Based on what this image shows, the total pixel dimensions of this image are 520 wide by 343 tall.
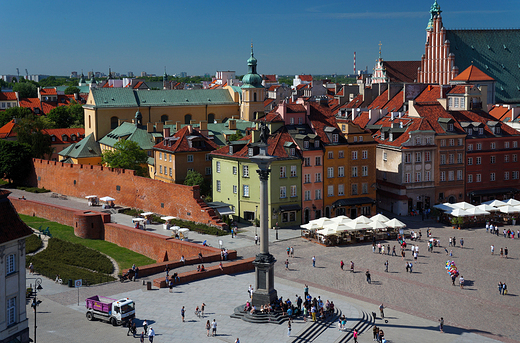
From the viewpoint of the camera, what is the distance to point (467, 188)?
7250cm

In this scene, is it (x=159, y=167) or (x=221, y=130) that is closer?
(x=159, y=167)

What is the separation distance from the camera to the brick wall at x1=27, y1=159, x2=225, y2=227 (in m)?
61.6

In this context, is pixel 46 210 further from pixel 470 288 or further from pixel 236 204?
pixel 470 288

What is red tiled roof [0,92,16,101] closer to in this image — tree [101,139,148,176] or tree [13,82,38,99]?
tree [13,82,38,99]

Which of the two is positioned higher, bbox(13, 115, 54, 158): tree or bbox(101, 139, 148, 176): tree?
bbox(13, 115, 54, 158): tree

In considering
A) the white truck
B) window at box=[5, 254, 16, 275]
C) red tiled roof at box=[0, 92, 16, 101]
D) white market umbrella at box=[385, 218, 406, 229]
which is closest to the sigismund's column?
the white truck

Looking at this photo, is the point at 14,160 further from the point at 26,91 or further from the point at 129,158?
the point at 26,91

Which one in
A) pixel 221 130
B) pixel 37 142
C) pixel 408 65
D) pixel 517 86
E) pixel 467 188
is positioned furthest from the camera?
pixel 408 65

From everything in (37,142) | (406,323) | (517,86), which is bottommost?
(406,323)

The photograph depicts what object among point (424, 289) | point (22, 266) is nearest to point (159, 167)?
point (424, 289)

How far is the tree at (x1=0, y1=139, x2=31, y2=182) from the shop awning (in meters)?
39.5

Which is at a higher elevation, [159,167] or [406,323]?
[159,167]

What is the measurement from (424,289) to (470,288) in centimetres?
309

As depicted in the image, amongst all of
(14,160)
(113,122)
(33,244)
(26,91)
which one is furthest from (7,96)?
(33,244)
